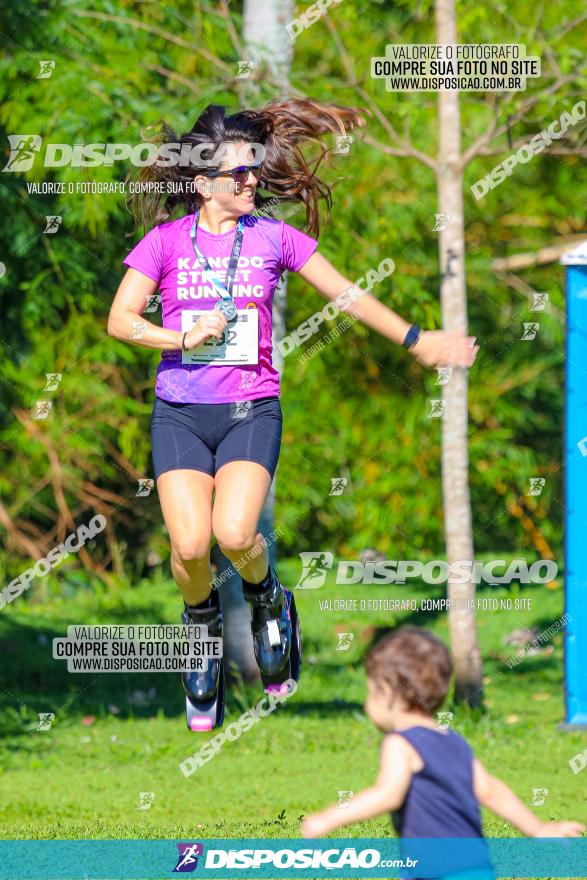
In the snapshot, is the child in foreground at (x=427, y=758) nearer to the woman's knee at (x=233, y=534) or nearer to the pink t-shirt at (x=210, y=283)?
the woman's knee at (x=233, y=534)

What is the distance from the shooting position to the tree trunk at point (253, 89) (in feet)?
25.6

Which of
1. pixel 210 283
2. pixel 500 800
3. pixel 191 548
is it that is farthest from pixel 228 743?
pixel 500 800

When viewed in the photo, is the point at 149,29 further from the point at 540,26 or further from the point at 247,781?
the point at 247,781

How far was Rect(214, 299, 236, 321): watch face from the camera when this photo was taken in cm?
463

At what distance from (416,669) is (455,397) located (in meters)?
5.21

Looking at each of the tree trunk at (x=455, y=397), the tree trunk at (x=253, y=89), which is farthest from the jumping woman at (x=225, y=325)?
the tree trunk at (x=455, y=397)

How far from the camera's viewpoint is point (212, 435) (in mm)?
4766

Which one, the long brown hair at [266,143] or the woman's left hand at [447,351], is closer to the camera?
the woman's left hand at [447,351]

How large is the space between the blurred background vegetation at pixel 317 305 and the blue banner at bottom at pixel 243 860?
3631 millimetres

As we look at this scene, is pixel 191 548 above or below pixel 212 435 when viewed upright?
below

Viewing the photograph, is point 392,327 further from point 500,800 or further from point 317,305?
point 317,305

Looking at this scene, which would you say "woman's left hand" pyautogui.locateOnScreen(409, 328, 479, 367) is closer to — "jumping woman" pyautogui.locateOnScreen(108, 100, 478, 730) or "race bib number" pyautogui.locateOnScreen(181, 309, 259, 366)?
"jumping woman" pyautogui.locateOnScreen(108, 100, 478, 730)

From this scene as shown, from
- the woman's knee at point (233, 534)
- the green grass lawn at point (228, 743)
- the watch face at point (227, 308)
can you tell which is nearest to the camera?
the woman's knee at point (233, 534)

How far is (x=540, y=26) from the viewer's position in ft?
30.8
